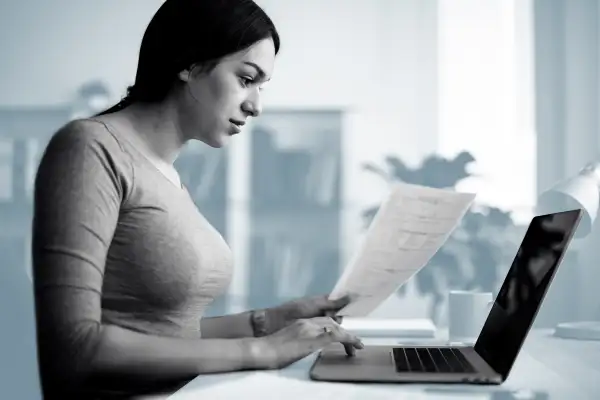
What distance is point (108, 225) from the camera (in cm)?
96

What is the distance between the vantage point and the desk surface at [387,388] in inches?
32.2

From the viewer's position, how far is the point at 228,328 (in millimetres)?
1335

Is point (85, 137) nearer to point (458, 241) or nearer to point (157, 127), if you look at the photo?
point (157, 127)

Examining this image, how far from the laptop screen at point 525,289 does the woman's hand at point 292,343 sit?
0.22 m

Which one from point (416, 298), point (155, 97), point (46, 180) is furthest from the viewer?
point (416, 298)

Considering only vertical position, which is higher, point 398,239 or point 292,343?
point 398,239

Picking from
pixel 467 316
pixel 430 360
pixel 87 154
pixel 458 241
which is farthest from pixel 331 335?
pixel 458 241

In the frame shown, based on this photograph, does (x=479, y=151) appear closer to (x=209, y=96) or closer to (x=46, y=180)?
(x=209, y=96)

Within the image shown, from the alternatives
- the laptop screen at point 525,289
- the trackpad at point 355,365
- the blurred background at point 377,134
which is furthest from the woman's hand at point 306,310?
the blurred background at point 377,134

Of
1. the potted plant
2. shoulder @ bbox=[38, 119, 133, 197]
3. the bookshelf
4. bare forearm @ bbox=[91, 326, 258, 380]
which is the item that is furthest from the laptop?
the bookshelf

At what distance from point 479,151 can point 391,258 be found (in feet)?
4.71

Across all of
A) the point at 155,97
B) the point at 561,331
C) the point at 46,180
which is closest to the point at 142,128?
the point at 155,97

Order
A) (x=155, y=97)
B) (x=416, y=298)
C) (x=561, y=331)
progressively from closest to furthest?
(x=155, y=97) → (x=561, y=331) → (x=416, y=298)

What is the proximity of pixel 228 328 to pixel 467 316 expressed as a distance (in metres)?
0.49
